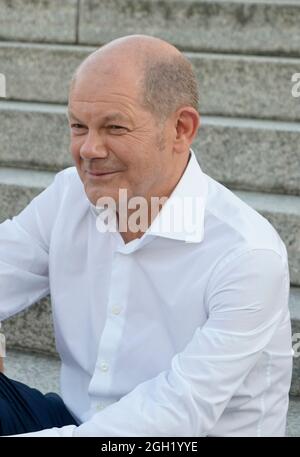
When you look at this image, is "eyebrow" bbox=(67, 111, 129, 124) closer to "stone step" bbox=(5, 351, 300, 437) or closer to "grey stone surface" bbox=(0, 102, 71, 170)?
"stone step" bbox=(5, 351, 300, 437)

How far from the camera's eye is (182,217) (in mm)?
1997

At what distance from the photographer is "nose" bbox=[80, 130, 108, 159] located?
190cm

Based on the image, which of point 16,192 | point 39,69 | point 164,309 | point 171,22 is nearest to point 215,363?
point 164,309

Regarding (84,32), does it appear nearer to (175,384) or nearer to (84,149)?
(84,149)

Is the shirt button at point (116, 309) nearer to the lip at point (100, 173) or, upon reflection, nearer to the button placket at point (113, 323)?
the button placket at point (113, 323)

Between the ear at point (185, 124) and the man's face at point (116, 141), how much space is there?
2 centimetres

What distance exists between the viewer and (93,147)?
1905 millimetres

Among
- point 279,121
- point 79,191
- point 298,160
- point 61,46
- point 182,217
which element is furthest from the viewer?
point 61,46

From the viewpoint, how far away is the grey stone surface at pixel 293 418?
8.55ft

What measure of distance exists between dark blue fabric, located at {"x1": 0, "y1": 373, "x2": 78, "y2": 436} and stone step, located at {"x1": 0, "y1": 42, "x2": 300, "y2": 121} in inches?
66.3

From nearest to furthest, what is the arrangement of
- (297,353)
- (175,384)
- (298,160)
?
(175,384)
(297,353)
(298,160)

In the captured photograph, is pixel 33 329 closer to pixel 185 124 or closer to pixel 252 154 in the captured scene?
pixel 252 154

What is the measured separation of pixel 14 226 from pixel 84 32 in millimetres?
1871
